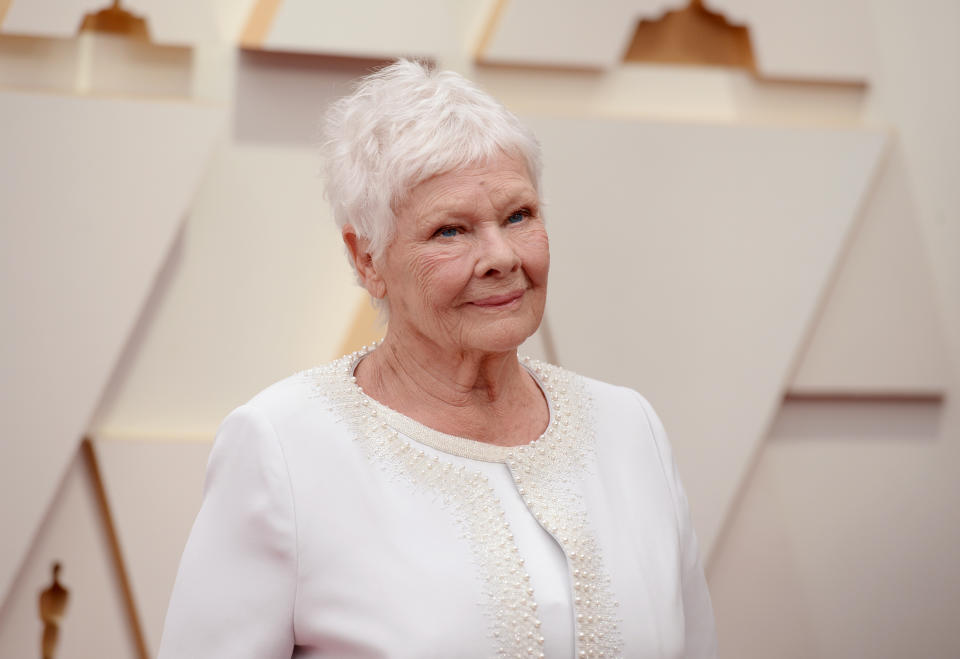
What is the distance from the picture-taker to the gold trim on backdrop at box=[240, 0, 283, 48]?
81.5 inches

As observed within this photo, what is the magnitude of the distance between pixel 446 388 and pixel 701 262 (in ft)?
3.43

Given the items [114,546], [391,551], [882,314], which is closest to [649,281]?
[882,314]

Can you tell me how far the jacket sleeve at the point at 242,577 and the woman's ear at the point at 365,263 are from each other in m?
0.28

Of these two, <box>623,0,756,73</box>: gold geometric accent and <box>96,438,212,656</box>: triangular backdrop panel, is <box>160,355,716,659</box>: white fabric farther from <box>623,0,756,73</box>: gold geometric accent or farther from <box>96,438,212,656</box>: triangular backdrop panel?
<box>623,0,756,73</box>: gold geometric accent

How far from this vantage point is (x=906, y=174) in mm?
2336

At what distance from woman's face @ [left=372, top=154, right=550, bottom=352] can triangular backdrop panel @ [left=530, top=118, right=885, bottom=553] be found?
2.81 feet

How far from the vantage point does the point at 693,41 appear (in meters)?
2.31

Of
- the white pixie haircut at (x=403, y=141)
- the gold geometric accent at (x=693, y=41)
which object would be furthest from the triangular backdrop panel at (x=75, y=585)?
the gold geometric accent at (x=693, y=41)

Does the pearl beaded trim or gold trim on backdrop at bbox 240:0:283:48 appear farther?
gold trim on backdrop at bbox 240:0:283:48

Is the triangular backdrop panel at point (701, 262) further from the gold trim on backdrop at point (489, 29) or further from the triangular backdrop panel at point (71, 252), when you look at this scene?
the triangular backdrop panel at point (71, 252)

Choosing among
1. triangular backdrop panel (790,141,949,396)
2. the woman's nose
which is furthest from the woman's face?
triangular backdrop panel (790,141,949,396)

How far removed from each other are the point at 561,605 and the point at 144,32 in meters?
1.51

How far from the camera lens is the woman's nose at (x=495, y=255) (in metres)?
1.25

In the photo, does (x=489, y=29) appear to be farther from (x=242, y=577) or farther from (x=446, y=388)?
(x=242, y=577)
